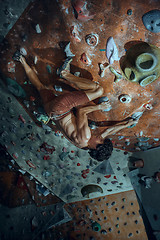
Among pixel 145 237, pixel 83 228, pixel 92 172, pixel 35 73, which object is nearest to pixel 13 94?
pixel 35 73

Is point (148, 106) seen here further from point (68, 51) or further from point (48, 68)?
point (48, 68)

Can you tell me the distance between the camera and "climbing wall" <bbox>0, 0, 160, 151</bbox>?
183 centimetres

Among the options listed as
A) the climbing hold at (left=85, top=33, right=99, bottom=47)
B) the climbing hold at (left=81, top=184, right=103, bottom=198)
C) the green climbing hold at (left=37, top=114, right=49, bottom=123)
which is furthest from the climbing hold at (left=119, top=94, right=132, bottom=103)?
the climbing hold at (left=81, top=184, right=103, bottom=198)

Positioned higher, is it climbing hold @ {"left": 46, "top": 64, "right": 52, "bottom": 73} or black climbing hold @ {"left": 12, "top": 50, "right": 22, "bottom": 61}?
black climbing hold @ {"left": 12, "top": 50, "right": 22, "bottom": 61}

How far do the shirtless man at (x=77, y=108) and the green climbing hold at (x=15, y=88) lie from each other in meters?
0.26

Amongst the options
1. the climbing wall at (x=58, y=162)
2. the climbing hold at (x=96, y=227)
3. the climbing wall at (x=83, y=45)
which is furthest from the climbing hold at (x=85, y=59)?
the climbing hold at (x=96, y=227)

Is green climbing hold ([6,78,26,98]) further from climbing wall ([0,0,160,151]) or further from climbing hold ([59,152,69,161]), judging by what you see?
climbing hold ([59,152,69,161])

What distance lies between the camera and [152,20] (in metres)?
1.76

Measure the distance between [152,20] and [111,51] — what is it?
446 millimetres

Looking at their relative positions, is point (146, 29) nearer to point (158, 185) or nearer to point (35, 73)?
point (35, 73)

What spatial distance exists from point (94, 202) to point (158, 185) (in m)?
0.96

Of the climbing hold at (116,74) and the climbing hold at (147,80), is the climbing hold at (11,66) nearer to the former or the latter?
the climbing hold at (116,74)

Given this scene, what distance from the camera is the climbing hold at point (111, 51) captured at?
1.91 meters

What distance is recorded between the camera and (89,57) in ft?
6.64
